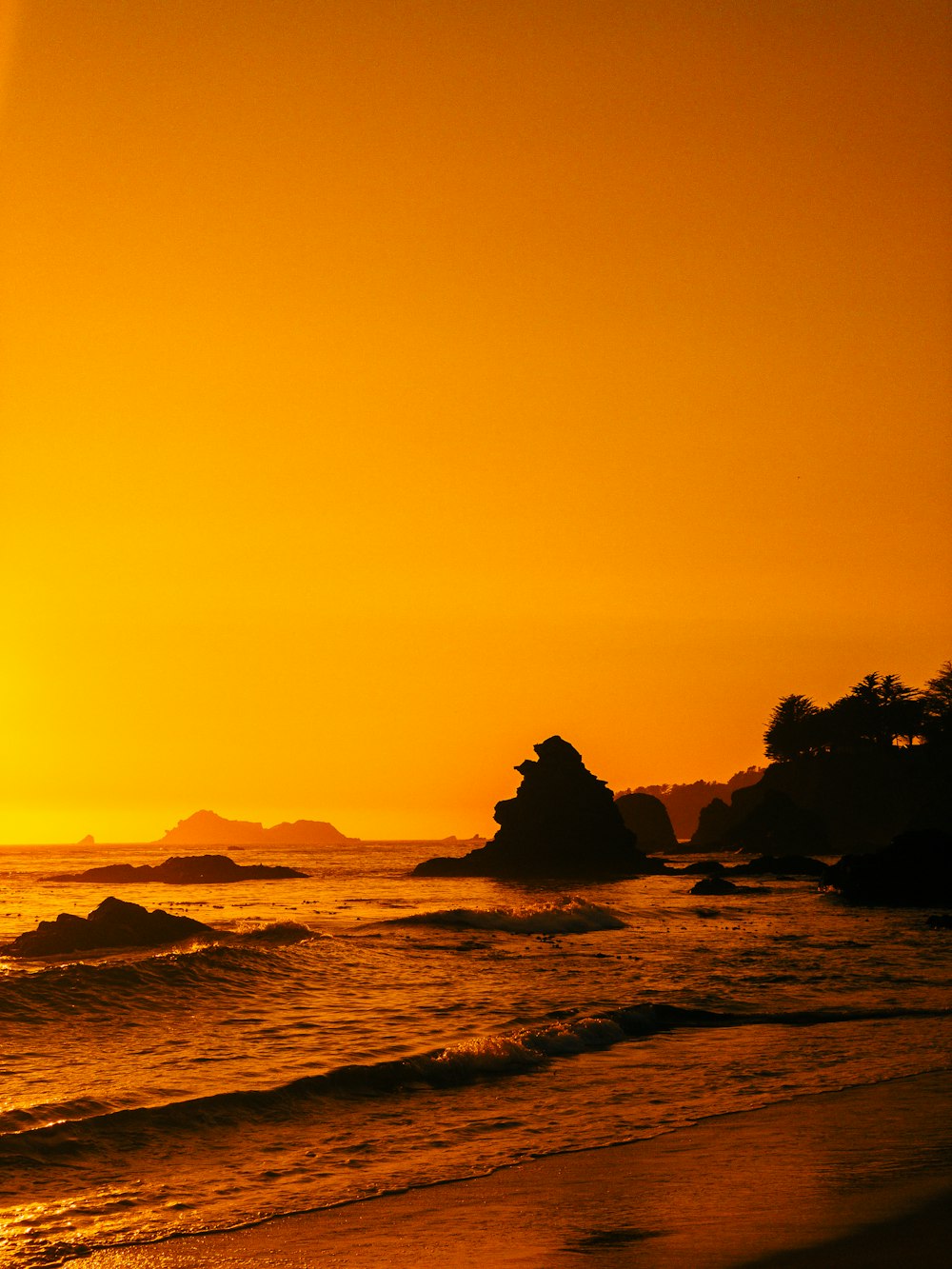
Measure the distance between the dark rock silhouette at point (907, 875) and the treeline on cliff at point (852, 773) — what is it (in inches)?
2286

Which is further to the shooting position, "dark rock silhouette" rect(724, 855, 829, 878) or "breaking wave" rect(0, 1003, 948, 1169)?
"dark rock silhouette" rect(724, 855, 829, 878)

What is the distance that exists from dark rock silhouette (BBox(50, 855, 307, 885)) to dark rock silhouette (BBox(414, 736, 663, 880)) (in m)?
16.0

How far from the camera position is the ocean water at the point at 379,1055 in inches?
512

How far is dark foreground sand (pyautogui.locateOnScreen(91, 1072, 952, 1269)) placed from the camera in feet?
32.6

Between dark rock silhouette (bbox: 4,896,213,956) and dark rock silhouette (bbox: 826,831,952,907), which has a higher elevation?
dark rock silhouette (bbox: 4,896,213,956)

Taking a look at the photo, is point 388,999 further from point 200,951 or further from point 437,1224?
point 437,1224

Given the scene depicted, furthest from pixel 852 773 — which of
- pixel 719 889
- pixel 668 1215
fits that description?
pixel 668 1215

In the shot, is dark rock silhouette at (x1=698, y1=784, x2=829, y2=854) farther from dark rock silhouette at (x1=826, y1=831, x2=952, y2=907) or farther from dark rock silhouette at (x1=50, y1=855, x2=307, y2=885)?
dark rock silhouette at (x1=826, y1=831, x2=952, y2=907)

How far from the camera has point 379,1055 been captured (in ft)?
Answer: 62.8

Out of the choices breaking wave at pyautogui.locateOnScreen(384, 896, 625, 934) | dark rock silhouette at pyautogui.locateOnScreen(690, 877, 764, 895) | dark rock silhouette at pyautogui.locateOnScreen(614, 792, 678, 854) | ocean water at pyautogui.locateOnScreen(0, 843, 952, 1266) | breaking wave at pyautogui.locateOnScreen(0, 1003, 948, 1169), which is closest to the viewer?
ocean water at pyautogui.locateOnScreen(0, 843, 952, 1266)

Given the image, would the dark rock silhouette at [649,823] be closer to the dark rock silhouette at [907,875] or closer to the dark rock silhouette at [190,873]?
the dark rock silhouette at [190,873]

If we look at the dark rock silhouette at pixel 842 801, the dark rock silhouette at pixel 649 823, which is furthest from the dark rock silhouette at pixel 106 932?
the dark rock silhouette at pixel 649 823


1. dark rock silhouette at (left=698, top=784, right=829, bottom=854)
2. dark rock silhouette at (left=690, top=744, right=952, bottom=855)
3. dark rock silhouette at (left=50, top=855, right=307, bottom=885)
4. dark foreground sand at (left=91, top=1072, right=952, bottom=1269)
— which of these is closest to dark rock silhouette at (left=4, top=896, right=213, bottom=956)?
dark foreground sand at (left=91, top=1072, right=952, bottom=1269)

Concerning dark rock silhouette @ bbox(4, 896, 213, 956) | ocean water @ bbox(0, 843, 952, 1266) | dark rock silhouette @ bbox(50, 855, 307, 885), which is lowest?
dark rock silhouette @ bbox(50, 855, 307, 885)
